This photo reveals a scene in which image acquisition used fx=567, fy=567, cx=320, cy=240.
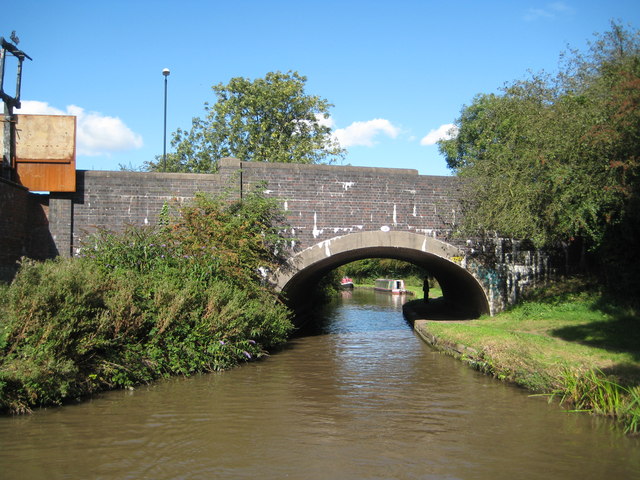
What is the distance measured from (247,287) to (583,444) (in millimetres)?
7389

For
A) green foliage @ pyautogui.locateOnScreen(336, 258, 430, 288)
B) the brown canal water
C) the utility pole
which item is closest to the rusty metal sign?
the utility pole

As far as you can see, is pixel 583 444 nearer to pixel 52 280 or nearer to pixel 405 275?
pixel 52 280

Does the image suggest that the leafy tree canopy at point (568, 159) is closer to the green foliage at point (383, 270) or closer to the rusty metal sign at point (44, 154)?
the rusty metal sign at point (44, 154)

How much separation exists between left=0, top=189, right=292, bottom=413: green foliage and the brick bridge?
66cm

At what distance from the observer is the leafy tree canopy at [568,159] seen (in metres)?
9.78

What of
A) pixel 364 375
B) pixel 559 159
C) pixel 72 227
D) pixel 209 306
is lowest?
pixel 364 375

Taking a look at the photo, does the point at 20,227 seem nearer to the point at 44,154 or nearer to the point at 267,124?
the point at 44,154

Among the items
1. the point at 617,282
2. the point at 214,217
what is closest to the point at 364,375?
the point at 214,217

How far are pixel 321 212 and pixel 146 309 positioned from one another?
18.6 ft

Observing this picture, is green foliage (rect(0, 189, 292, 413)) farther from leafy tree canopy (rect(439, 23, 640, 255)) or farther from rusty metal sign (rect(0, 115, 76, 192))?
leafy tree canopy (rect(439, 23, 640, 255))

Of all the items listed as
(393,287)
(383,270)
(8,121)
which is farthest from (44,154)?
(383,270)

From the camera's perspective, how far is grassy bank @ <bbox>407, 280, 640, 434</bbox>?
23.6 feet

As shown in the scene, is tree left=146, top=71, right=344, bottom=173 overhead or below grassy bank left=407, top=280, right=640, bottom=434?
overhead

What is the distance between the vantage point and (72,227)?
12742 millimetres
